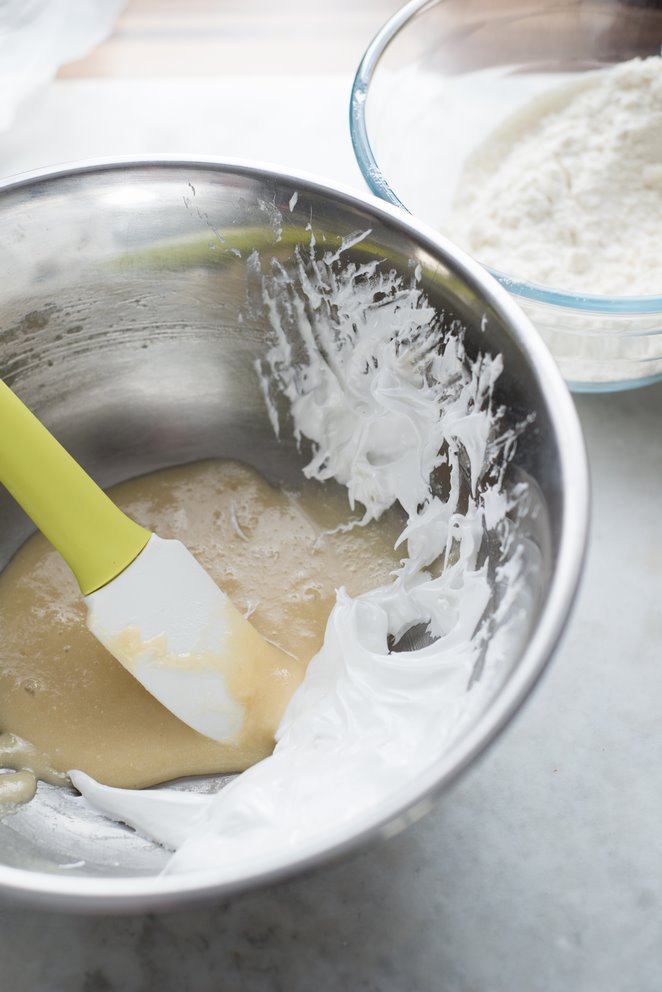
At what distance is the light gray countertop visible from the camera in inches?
29.9

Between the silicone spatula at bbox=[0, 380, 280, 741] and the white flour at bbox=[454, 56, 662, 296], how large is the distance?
0.52m

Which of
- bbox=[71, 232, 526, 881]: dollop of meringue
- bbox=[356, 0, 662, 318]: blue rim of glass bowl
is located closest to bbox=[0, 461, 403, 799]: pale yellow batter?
bbox=[71, 232, 526, 881]: dollop of meringue

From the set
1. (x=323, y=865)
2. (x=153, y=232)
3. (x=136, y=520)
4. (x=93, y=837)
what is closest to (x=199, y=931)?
(x=93, y=837)

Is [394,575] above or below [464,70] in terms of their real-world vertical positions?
below

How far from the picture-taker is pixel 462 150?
4.03 feet

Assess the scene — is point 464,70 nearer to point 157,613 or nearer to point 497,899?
point 157,613

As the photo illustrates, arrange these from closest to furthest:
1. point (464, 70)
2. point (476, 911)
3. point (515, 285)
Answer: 1. point (476, 911)
2. point (515, 285)
3. point (464, 70)

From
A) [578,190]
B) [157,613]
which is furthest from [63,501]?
[578,190]

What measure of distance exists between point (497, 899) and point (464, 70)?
39.9 inches

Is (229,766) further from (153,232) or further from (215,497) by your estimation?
(153,232)

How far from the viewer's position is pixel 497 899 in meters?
0.79

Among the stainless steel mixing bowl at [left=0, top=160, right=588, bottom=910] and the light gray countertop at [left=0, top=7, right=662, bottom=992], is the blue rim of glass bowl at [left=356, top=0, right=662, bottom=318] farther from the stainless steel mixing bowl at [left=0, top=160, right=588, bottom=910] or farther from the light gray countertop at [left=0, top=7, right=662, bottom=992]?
the light gray countertop at [left=0, top=7, right=662, bottom=992]

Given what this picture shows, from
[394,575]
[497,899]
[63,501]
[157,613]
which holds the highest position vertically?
[63,501]

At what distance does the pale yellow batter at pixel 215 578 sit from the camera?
88 cm
